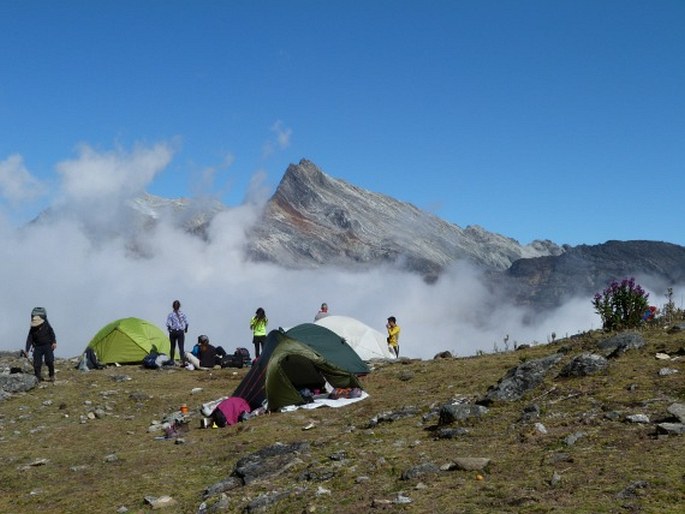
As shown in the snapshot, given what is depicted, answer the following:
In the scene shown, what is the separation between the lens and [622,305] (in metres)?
17.7

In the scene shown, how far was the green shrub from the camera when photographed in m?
17.3

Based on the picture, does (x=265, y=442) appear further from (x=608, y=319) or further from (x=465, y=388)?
(x=608, y=319)

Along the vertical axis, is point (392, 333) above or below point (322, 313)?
below

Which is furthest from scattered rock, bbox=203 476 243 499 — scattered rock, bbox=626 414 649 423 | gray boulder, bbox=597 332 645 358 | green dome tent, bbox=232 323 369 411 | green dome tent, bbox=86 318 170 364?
green dome tent, bbox=86 318 170 364

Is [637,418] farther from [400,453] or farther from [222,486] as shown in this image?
[222,486]

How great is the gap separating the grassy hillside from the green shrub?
1.82m

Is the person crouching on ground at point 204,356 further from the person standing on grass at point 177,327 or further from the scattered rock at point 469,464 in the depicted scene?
the scattered rock at point 469,464

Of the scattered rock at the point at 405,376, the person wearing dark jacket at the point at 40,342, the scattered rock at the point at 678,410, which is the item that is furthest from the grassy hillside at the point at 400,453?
the person wearing dark jacket at the point at 40,342

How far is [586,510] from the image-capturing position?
6566 millimetres

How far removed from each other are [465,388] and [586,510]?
8493 millimetres

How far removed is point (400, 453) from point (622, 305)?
10348 mm

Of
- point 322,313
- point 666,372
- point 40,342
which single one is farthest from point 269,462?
point 322,313

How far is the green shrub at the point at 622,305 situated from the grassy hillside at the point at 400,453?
182cm

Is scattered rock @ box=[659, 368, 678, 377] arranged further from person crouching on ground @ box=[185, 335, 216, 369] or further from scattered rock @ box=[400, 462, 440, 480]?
person crouching on ground @ box=[185, 335, 216, 369]
